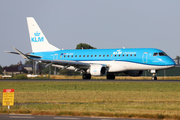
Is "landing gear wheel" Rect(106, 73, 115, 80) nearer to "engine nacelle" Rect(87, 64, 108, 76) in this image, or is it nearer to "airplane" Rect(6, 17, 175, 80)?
"airplane" Rect(6, 17, 175, 80)

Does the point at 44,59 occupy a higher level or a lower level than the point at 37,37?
lower

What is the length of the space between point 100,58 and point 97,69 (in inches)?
106

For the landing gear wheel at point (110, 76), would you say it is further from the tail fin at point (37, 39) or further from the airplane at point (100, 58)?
the tail fin at point (37, 39)

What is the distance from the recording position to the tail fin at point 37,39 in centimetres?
5841

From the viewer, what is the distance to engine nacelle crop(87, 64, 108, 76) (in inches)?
1934

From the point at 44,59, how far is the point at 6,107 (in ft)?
123

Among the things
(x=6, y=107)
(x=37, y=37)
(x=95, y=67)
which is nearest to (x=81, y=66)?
(x=95, y=67)

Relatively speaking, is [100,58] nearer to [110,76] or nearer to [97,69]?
[97,69]

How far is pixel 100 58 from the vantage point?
5138 centimetres

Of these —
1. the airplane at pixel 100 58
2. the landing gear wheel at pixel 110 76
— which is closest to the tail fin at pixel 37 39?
the airplane at pixel 100 58

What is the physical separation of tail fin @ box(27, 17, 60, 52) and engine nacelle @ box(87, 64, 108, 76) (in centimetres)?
1054

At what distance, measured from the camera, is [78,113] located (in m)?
16.6

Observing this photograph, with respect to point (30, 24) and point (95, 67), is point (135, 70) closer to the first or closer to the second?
point (95, 67)

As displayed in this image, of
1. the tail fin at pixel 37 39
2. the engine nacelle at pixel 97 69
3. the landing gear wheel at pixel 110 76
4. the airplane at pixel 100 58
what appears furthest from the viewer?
the tail fin at pixel 37 39
